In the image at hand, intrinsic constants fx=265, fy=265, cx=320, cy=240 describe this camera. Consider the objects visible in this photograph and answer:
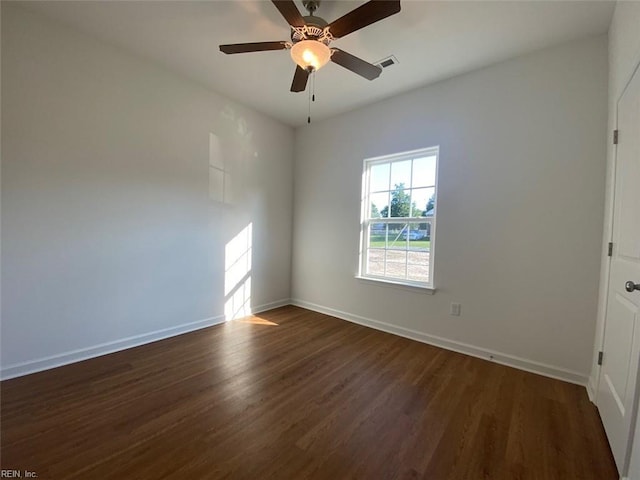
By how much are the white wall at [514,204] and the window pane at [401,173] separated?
0.58ft

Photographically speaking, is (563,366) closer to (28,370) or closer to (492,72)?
(492,72)

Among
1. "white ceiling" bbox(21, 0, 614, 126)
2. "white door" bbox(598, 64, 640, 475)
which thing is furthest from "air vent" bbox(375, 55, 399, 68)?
"white door" bbox(598, 64, 640, 475)

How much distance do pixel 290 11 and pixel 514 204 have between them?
2.32m

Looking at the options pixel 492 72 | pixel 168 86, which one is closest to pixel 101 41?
pixel 168 86

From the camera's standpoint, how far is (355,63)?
191cm

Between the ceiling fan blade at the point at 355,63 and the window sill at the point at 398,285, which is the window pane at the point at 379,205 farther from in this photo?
the ceiling fan blade at the point at 355,63

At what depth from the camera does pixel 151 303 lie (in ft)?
8.94

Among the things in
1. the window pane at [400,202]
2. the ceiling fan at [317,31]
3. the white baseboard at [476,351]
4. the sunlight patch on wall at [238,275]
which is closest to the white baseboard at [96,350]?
the sunlight patch on wall at [238,275]

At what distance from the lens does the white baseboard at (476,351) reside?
2.16 m

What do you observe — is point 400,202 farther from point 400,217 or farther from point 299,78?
point 299,78

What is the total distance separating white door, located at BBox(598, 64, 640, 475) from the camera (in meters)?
1.27

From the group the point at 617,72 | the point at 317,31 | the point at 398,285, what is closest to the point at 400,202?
the point at 398,285

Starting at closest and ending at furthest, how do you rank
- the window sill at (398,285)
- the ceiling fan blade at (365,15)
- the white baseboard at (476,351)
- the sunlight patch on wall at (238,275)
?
the ceiling fan blade at (365,15) < the white baseboard at (476,351) < the window sill at (398,285) < the sunlight patch on wall at (238,275)

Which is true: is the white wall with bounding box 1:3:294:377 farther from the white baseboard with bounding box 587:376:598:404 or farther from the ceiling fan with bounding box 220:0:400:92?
the white baseboard with bounding box 587:376:598:404
